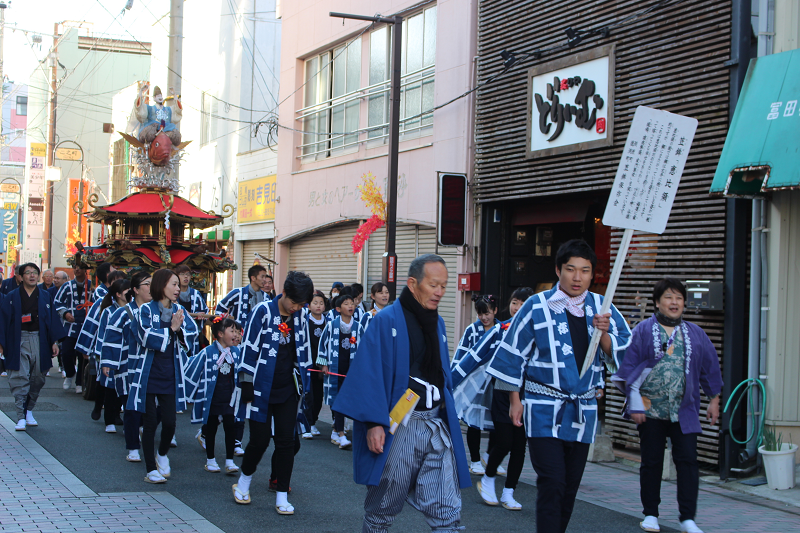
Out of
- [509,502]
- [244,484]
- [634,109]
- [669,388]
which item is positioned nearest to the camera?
[669,388]

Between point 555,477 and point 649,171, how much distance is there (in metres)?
2.13

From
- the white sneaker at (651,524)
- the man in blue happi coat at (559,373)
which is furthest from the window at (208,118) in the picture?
the man in blue happi coat at (559,373)

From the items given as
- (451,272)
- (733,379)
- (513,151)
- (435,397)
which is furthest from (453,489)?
(451,272)


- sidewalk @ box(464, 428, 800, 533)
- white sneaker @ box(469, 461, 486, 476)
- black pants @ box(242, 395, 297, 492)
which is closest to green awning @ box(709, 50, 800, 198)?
sidewalk @ box(464, 428, 800, 533)

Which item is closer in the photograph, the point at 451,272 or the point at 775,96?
the point at 775,96

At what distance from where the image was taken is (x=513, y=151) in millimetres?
12336

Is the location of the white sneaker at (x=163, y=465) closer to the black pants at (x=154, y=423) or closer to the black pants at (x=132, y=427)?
the black pants at (x=154, y=423)

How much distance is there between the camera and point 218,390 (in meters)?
8.00

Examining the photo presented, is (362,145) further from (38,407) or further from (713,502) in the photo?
(713,502)

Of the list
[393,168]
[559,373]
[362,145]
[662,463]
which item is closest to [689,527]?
[662,463]

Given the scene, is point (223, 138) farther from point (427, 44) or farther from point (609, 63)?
point (609, 63)

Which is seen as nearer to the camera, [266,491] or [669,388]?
[669,388]

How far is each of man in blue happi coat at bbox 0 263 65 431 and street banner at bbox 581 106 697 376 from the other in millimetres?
7339

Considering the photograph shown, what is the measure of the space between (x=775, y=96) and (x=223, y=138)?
1955 cm
